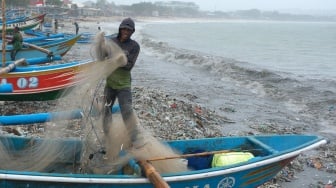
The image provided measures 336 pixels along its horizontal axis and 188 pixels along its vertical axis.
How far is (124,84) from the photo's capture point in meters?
6.00

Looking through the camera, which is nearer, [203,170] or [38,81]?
[203,170]

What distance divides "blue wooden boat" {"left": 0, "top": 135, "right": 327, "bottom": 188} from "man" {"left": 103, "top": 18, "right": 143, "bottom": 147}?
58 cm

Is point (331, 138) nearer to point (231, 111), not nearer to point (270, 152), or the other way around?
point (231, 111)

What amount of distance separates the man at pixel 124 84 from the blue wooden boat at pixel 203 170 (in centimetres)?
58

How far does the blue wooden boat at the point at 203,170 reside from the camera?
15.4 feet

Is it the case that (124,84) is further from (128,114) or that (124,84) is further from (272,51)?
(272,51)

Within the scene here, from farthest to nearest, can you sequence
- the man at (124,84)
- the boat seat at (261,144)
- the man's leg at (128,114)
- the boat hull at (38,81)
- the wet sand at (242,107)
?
the boat hull at (38,81)
the wet sand at (242,107)
the boat seat at (261,144)
the man's leg at (128,114)
the man at (124,84)

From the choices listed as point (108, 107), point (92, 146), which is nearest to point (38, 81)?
point (108, 107)

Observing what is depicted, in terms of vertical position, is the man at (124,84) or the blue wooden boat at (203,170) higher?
the man at (124,84)

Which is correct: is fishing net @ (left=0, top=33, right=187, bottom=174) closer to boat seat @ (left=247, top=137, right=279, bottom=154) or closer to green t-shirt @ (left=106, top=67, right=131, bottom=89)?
green t-shirt @ (left=106, top=67, right=131, bottom=89)

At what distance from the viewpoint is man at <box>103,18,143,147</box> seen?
19.2ft

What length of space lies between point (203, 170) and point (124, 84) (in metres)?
1.71

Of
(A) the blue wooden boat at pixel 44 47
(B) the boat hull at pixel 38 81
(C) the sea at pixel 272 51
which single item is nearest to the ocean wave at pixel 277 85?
(C) the sea at pixel 272 51

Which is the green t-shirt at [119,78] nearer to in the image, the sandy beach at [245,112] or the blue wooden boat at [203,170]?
the sandy beach at [245,112]
